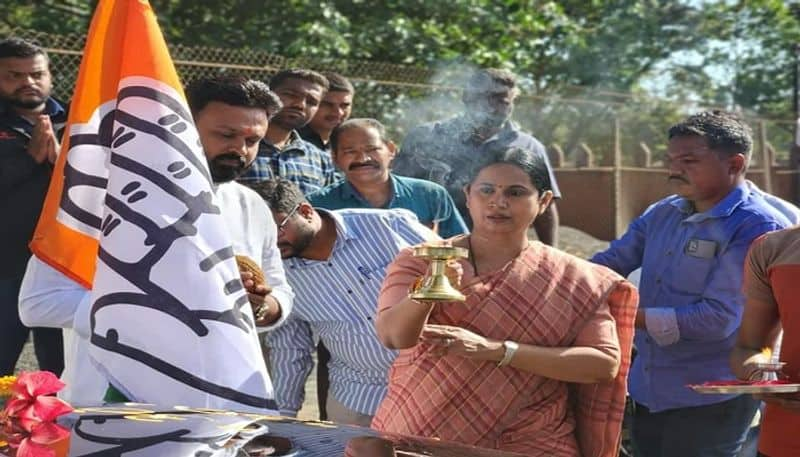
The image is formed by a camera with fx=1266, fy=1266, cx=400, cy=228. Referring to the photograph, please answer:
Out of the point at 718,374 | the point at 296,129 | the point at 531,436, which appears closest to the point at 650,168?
the point at 296,129

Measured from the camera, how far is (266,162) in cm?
603

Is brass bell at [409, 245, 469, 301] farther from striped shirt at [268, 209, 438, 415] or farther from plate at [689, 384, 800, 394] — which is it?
striped shirt at [268, 209, 438, 415]

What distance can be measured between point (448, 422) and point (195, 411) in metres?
0.83

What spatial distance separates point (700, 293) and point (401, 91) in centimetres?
689

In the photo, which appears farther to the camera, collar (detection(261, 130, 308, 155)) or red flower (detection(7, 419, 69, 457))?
collar (detection(261, 130, 308, 155))

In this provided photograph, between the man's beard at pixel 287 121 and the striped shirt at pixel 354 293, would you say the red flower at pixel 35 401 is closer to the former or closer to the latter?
the striped shirt at pixel 354 293

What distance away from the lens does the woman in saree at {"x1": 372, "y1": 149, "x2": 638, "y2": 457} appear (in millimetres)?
3607

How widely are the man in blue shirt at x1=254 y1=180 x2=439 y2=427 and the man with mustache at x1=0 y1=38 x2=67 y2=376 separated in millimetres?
2014

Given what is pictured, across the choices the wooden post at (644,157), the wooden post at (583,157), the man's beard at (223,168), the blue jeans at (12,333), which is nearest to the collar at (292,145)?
the blue jeans at (12,333)

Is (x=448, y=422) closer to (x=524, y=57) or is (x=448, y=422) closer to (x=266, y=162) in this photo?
(x=266, y=162)

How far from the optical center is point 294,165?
614 cm

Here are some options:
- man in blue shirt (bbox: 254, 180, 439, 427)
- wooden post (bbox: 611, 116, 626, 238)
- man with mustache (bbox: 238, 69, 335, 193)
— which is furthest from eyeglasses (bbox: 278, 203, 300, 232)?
wooden post (bbox: 611, 116, 626, 238)

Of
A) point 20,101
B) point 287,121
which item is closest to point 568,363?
point 287,121

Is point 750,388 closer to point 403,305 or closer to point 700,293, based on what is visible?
point 403,305
